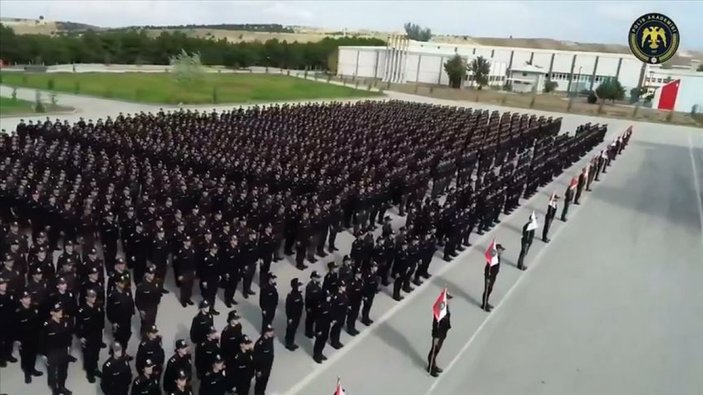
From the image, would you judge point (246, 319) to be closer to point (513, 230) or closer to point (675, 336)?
point (675, 336)

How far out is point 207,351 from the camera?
634 cm

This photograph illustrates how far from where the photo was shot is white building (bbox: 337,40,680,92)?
68000mm

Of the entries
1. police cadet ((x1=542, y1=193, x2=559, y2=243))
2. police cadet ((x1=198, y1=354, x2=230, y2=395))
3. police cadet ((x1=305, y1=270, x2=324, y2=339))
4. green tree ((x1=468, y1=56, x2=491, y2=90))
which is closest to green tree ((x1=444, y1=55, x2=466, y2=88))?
green tree ((x1=468, y1=56, x2=491, y2=90))

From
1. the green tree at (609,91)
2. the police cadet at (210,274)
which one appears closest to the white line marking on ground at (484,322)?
the police cadet at (210,274)

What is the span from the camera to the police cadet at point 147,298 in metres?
7.46

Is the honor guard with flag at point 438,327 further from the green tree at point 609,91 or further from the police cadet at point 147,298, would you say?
the green tree at point 609,91

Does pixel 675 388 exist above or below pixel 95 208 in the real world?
below

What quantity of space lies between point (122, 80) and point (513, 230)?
38.8m

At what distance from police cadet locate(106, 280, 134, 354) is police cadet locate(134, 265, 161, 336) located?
0.32 metres

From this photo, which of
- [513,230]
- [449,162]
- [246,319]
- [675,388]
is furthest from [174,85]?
[675,388]

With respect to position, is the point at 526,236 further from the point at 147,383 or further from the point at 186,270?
the point at 147,383

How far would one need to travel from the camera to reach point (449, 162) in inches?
675

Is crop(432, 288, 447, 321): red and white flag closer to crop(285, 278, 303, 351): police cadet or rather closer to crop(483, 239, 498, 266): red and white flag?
crop(285, 278, 303, 351): police cadet

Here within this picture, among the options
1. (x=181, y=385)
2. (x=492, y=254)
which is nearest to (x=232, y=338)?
(x=181, y=385)
